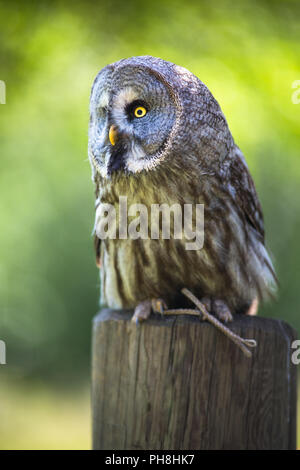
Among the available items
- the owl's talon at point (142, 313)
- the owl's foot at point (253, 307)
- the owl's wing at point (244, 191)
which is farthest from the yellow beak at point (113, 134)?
the owl's foot at point (253, 307)

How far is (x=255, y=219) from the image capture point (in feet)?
9.83

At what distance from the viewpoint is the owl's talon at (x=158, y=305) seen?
2570 millimetres

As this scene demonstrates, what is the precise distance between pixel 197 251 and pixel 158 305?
1.03ft

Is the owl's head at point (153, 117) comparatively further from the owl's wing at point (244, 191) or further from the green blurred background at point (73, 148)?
the green blurred background at point (73, 148)

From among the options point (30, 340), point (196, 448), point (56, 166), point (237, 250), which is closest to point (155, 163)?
point (237, 250)

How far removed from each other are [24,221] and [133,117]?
171 inches

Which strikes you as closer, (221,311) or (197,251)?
(221,311)

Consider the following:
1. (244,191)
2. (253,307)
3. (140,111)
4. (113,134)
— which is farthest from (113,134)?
(253,307)

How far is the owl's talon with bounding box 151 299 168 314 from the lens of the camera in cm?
257

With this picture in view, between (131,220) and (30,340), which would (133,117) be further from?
(30,340)

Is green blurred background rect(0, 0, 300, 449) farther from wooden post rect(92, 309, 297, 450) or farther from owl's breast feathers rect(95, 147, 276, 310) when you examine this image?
wooden post rect(92, 309, 297, 450)

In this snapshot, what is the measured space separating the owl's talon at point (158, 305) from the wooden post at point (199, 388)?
0.25 m

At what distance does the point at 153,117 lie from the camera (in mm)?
2502

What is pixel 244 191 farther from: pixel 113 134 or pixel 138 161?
pixel 113 134
